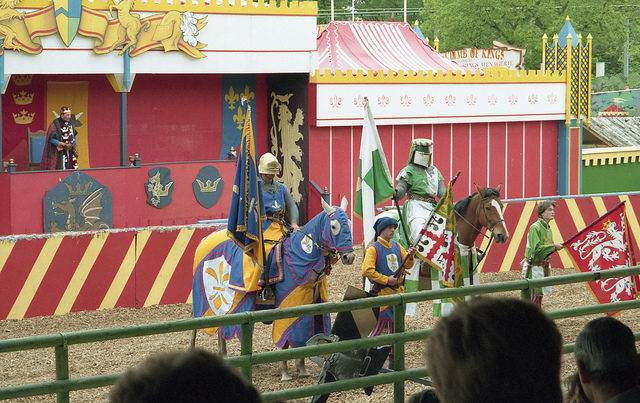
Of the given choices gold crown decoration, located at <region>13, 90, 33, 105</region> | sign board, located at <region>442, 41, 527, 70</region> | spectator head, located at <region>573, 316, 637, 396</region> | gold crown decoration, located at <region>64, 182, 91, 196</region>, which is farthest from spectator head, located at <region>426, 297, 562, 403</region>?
sign board, located at <region>442, 41, 527, 70</region>

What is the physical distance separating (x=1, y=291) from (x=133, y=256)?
1.69 meters

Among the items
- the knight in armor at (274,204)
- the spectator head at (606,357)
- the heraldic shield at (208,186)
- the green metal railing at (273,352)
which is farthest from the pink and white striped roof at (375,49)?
the spectator head at (606,357)

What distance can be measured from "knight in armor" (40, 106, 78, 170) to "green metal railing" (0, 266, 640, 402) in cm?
1178

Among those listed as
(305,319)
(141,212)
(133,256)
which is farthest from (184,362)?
(141,212)

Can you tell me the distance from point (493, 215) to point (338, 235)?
8.53 ft

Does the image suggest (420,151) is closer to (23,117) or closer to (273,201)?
(273,201)

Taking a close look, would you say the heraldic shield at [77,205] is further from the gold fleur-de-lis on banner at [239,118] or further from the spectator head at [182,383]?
the spectator head at [182,383]

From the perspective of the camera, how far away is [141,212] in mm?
17766

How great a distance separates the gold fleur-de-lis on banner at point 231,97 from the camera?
65.8 feet

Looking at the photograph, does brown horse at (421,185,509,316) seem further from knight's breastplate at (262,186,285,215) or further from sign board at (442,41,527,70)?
sign board at (442,41,527,70)

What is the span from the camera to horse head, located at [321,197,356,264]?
8992 mm

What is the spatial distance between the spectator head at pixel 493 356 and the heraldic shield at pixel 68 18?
1537 cm

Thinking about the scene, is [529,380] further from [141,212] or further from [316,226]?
[141,212]

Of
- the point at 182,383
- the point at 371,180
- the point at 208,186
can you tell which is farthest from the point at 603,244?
the point at 182,383
